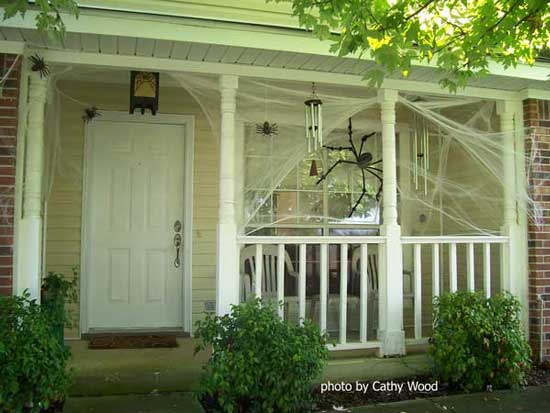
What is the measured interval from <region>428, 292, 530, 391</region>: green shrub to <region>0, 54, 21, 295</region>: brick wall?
3258mm

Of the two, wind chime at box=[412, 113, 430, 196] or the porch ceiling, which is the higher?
the porch ceiling

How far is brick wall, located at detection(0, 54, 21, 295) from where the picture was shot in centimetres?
361

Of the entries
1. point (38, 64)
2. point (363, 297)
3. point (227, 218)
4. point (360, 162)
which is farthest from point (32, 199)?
point (360, 162)

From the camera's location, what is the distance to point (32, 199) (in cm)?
378

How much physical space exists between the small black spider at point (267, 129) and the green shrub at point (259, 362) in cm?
205

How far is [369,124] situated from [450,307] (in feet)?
7.93

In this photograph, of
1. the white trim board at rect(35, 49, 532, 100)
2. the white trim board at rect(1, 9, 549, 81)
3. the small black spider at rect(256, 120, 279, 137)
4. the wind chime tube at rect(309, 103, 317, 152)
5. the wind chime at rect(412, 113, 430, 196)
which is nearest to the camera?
the white trim board at rect(1, 9, 549, 81)

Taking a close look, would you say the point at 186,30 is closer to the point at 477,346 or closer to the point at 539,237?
the point at 477,346

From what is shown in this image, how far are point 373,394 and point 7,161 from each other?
10.6 feet

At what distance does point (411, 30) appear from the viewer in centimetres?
319

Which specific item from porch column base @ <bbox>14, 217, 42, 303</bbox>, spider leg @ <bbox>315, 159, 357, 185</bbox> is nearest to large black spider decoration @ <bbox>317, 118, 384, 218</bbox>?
spider leg @ <bbox>315, 159, 357, 185</bbox>

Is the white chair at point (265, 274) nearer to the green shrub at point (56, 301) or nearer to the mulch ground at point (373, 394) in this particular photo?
the mulch ground at point (373, 394)

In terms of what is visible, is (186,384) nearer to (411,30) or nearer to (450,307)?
(450,307)

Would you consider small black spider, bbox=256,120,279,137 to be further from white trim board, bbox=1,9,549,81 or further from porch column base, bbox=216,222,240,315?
porch column base, bbox=216,222,240,315
